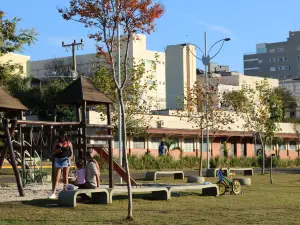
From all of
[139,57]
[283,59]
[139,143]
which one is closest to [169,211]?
[139,143]

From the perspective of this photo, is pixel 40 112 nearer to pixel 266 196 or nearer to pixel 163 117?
pixel 163 117

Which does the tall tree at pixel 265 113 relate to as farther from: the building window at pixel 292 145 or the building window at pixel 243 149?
the building window at pixel 292 145

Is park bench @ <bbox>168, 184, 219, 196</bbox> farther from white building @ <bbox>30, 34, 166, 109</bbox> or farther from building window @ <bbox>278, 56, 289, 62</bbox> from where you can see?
building window @ <bbox>278, 56, 289, 62</bbox>

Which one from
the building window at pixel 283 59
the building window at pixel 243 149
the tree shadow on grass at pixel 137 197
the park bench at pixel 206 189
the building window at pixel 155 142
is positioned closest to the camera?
the tree shadow on grass at pixel 137 197

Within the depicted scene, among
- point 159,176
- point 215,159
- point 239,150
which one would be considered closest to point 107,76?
point 159,176

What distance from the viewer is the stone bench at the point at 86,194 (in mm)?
15398

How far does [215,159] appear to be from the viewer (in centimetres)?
4816

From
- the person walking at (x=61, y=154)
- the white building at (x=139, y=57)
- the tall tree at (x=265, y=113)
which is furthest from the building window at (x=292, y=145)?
the person walking at (x=61, y=154)

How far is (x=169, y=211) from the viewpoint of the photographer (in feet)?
49.8

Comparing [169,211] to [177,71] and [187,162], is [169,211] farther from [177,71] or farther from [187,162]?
[177,71]

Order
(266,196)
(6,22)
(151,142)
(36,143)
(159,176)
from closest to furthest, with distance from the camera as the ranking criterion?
(6,22) < (266,196) < (36,143) < (159,176) < (151,142)

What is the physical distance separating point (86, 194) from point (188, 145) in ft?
132

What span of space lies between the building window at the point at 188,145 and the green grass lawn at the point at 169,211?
36.7 meters

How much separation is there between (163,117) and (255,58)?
131m
